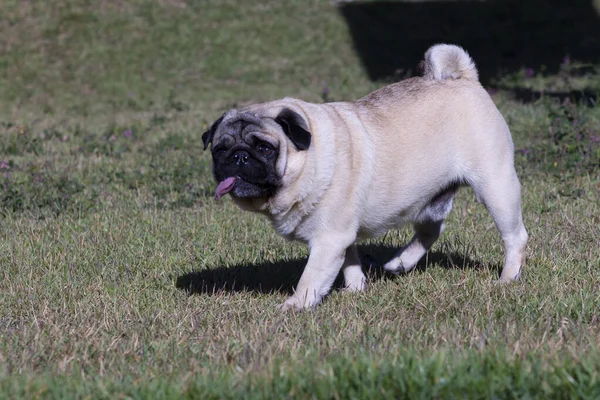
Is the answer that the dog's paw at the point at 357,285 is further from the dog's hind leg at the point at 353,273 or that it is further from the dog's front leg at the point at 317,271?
the dog's front leg at the point at 317,271

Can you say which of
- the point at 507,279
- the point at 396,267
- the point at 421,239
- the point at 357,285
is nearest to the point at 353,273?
the point at 357,285

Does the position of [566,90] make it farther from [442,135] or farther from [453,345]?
[453,345]

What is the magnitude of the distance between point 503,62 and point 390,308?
1260 centimetres

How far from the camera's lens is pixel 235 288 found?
18.6 feet

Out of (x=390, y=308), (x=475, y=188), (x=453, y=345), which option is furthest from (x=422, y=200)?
(x=453, y=345)

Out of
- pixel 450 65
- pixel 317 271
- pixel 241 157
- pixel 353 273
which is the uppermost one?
pixel 450 65

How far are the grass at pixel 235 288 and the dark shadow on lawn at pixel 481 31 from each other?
356 centimetres

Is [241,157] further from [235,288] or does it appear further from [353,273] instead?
[353,273]

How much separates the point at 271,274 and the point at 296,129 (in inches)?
58.0

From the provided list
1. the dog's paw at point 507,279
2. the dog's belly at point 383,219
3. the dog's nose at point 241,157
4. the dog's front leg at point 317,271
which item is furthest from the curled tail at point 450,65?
the dog's nose at point 241,157

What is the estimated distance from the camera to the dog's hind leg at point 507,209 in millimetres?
5570

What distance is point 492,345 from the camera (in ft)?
12.9

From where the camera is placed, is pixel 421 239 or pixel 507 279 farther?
pixel 421 239

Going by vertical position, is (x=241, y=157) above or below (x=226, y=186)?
above
